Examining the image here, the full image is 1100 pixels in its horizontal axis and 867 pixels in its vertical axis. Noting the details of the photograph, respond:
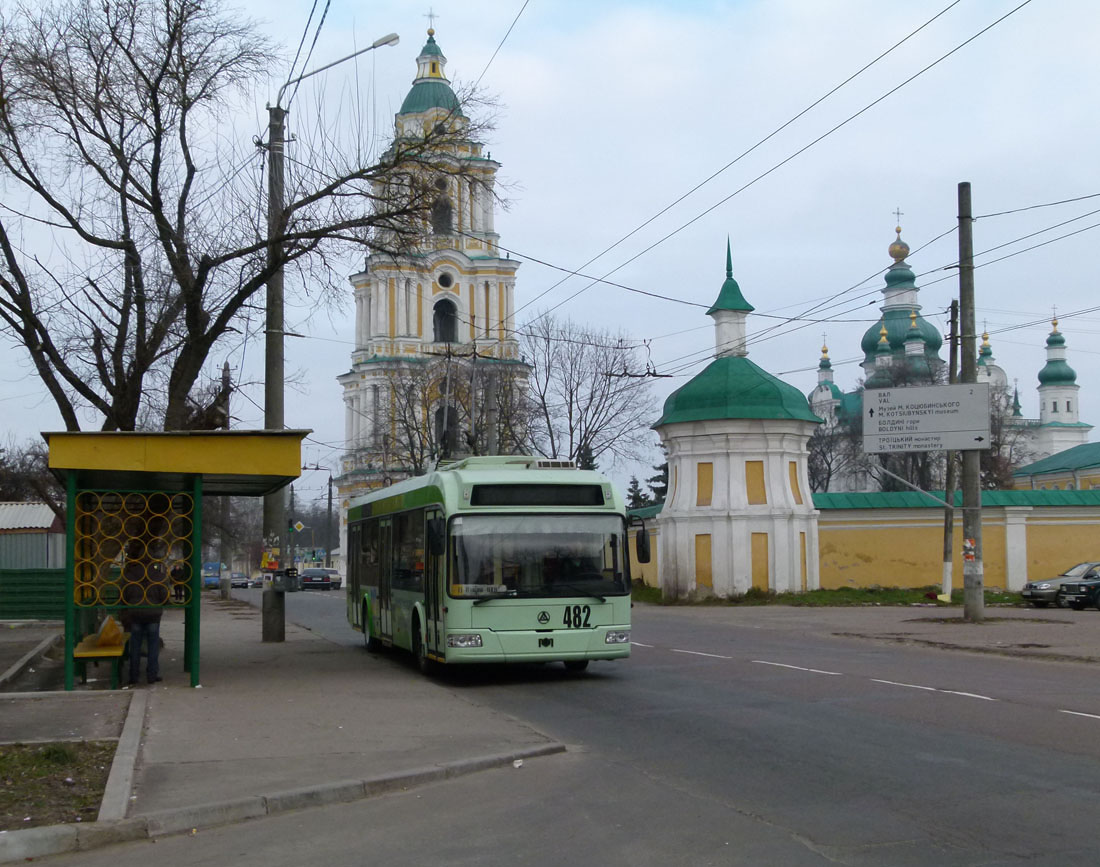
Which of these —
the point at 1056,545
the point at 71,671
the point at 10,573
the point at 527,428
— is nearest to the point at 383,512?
the point at 71,671

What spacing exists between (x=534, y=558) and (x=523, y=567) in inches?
7.1

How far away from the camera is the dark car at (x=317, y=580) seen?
67188mm

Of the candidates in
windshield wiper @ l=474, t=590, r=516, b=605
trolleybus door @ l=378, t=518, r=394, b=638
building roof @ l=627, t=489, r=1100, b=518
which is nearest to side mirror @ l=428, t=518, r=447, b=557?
windshield wiper @ l=474, t=590, r=516, b=605

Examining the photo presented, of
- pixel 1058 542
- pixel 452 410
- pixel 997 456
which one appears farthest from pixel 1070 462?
pixel 452 410

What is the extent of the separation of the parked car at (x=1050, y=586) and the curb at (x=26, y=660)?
25.6 m

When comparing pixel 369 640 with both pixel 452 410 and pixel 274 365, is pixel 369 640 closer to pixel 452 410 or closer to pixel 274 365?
pixel 274 365

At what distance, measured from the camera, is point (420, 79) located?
6706cm

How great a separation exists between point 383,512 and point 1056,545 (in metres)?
28.5

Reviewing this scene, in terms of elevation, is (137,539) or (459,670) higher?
(137,539)

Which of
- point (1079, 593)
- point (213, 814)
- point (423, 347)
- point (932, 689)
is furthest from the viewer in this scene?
point (423, 347)

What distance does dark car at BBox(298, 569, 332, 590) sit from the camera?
220 ft

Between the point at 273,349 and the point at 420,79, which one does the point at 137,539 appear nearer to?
the point at 273,349

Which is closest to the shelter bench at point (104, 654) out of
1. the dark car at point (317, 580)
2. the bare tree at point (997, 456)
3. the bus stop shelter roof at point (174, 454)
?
the bus stop shelter roof at point (174, 454)

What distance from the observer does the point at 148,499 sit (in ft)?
50.1
